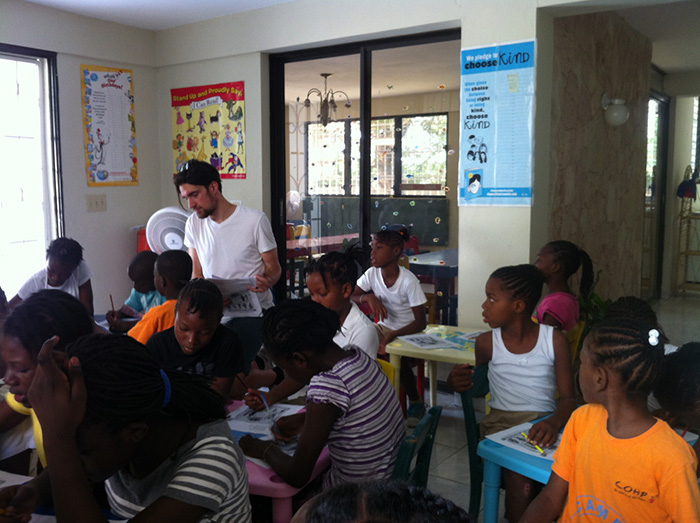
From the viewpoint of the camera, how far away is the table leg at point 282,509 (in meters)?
1.69

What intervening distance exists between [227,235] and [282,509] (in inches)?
72.3

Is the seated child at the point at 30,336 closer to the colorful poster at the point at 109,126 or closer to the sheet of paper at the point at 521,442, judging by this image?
the sheet of paper at the point at 521,442

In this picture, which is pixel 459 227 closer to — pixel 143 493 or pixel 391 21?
pixel 391 21

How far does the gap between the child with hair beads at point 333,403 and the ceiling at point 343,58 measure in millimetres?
2747

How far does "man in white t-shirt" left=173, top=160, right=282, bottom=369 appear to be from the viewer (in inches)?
125

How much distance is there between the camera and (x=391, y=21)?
13.2 feet

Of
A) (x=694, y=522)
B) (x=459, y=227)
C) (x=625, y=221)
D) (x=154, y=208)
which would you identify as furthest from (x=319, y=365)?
(x=625, y=221)

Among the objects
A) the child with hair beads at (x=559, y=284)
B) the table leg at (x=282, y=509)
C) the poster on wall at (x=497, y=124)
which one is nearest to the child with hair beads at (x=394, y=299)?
the poster on wall at (x=497, y=124)

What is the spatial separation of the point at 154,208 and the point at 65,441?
4.56m

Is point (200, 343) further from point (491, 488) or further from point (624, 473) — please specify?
point (624, 473)

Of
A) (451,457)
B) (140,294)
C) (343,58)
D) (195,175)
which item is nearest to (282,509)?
(451,457)

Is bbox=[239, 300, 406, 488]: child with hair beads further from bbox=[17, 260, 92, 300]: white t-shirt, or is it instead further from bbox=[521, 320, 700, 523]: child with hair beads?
bbox=[17, 260, 92, 300]: white t-shirt

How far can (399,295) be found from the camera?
12.2 ft

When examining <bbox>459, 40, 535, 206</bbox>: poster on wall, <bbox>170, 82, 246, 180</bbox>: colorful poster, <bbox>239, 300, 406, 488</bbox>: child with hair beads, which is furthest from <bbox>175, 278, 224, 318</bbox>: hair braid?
<bbox>170, 82, 246, 180</bbox>: colorful poster
